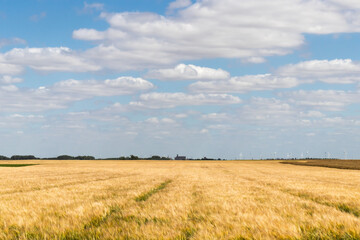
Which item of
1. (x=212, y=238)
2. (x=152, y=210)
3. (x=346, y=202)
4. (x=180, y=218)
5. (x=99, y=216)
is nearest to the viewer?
(x=212, y=238)

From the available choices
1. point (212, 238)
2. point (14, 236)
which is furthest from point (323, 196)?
point (14, 236)

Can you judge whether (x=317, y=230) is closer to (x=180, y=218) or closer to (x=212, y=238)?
(x=212, y=238)

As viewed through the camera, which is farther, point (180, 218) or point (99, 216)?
point (99, 216)

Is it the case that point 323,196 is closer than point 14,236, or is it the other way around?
point 14,236

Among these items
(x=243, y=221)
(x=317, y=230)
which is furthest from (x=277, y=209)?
(x=317, y=230)

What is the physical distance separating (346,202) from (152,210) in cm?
744

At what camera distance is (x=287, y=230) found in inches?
283

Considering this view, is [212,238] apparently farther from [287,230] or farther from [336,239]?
Answer: [336,239]

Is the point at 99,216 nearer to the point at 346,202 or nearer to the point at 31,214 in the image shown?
the point at 31,214

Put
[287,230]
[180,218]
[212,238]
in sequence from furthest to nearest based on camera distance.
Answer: [180,218] → [287,230] → [212,238]

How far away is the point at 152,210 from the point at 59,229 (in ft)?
11.3

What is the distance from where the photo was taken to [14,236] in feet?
25.5

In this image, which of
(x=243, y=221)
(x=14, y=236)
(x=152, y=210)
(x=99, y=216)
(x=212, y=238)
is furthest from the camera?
(x=152, y=210)

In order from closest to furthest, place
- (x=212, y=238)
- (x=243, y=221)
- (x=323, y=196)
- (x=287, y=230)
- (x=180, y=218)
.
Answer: (x=212, y=238)
(x=287, y=230)
(x=243, y=221)
(x=180, y=218)
(x=323, y=196)
